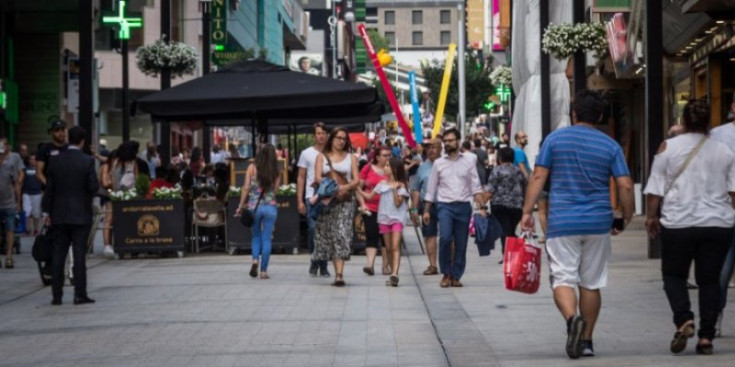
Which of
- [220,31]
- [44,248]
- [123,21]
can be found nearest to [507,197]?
[44,248]

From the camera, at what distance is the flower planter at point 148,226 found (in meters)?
23.6

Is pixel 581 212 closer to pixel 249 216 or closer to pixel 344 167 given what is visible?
pixel 344 167

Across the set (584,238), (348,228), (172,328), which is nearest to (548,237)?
(584,238)

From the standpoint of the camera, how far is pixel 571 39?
27.0m

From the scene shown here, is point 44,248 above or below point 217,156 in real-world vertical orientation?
below

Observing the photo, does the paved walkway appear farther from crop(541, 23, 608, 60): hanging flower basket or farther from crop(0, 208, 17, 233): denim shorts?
crop(541, 23, 608, 60): hanging flower basket

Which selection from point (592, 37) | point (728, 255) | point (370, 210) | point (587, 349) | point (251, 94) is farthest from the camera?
point (592, 37)

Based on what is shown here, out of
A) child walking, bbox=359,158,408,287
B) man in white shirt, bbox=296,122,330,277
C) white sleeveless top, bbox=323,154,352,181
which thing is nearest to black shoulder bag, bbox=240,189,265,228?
man in white shirt, bbox=296,122,330,277

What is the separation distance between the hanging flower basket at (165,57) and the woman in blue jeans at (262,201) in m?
12.2

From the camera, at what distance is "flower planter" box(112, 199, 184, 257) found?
77.3 ft

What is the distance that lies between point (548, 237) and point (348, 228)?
729 centimetres

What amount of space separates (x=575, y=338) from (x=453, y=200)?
740 cm

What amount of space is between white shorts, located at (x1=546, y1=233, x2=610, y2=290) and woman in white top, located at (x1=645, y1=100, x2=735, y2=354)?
599mm

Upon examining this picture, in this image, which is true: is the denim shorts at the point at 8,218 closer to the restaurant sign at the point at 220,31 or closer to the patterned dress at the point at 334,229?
the patterned dress at the point at 334,229
